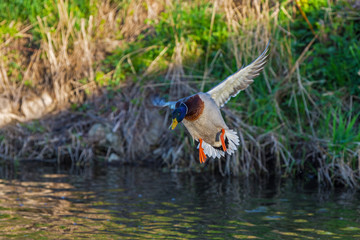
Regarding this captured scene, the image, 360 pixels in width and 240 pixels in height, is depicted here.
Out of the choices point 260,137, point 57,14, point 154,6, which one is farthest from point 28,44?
point 260,137

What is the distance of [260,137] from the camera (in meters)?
7.07

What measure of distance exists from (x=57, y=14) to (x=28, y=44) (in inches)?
34.3

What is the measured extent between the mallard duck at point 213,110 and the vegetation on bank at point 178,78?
6.20 feet

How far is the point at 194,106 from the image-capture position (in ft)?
15.4

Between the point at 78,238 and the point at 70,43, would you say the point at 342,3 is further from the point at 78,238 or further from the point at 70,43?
the point at 78,238

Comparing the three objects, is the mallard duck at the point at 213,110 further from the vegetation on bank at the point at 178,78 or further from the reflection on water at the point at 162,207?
the vegetation on bank at the point at 178,78

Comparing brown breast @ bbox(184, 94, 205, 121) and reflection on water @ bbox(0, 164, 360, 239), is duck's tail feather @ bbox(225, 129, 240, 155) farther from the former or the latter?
reflection on water @ bbox(0, 164, 360, 239)

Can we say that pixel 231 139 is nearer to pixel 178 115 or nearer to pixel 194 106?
pixel 194 106

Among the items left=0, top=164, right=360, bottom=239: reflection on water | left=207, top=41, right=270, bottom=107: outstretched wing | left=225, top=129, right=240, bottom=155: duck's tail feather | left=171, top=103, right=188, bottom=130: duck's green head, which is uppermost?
left=207, top=41, right=270, bottom=107: outstretched wing

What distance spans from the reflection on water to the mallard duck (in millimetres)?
753

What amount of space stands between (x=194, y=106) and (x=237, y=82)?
2.13 ft

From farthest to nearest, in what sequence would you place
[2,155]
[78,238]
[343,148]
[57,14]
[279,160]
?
[57,14] < [2,155] < [279,160] < [343,148] < [78,238]

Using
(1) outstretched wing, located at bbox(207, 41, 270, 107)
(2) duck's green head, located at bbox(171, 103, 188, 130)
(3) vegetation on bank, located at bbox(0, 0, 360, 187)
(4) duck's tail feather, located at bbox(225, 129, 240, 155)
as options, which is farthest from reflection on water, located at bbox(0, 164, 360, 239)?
(1) outstretched wing, located at bbox(207, 41, 270, 107)

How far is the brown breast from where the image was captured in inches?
184
